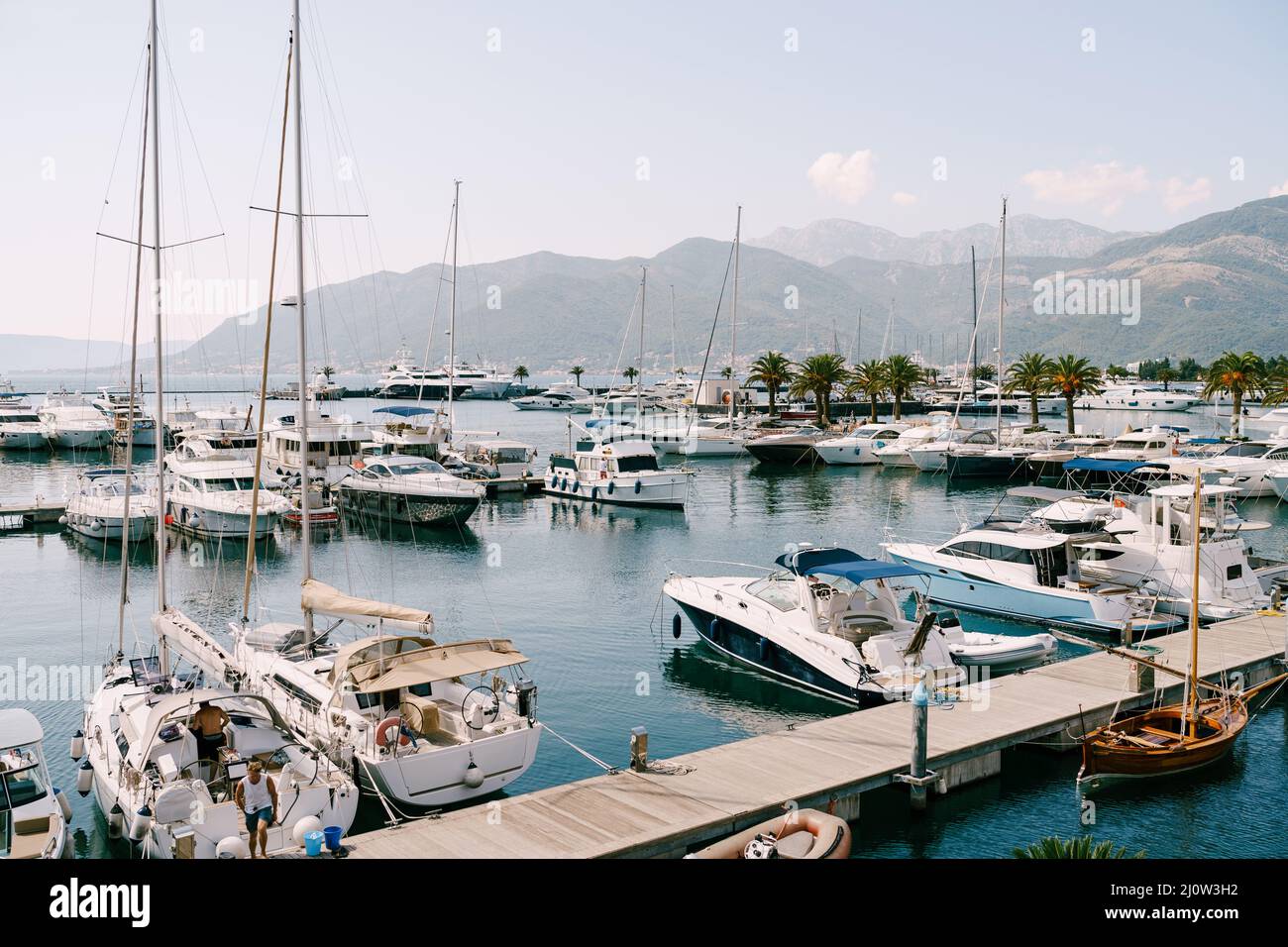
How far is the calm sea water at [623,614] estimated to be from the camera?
18984 mm

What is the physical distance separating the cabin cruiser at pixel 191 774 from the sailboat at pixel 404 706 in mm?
782

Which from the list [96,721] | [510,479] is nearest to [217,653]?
[96,721]

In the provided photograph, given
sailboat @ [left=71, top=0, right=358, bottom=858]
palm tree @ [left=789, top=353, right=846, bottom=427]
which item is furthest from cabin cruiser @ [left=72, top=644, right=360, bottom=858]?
palm tree @ [left=789, top=353, right=846, bottom=427]

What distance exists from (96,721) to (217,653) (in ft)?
11.4

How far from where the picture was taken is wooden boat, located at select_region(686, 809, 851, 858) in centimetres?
1462

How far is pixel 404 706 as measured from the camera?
19453mm

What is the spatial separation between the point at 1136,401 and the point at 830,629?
14942 centimetres

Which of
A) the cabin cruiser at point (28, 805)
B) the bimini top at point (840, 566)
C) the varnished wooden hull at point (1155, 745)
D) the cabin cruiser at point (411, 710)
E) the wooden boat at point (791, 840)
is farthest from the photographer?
the bimini top at point (840, 566)

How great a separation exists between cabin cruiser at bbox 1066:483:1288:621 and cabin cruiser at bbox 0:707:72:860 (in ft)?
94.1

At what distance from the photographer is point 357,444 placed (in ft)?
199

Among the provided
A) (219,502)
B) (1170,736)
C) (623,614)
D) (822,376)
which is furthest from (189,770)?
(822,376)

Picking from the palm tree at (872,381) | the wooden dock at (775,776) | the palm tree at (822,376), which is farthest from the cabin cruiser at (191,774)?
the palm tree at (872,381)

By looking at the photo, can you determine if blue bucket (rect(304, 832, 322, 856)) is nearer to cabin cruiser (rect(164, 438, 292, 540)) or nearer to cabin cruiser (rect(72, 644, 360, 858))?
cabin cruiser (rect(72, 644, 360, 858))

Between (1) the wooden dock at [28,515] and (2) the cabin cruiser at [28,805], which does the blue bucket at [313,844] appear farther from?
(1) the wooden dock at [28,515]
